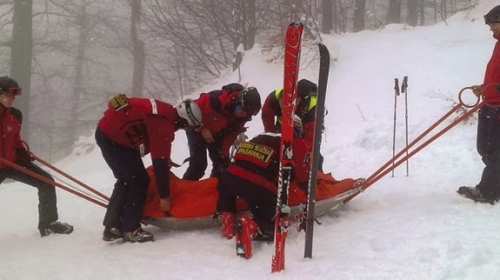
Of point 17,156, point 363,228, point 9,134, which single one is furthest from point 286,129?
point 17,156

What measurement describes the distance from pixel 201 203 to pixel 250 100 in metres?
1.04

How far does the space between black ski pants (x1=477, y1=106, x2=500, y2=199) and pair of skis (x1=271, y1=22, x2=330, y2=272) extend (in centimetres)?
185

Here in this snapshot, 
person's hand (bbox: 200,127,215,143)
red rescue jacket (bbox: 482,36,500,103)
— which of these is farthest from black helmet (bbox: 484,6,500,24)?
person's hand (bbox: 200,127,215,143)

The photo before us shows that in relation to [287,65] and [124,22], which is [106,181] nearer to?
[287,65]

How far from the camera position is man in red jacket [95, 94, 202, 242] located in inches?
168

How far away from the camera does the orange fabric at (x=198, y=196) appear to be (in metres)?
4.40

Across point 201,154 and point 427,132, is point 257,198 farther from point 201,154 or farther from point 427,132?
point 427,132

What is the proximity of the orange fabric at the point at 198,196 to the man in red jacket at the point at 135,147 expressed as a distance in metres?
0.12

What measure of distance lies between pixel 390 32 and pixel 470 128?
753cm

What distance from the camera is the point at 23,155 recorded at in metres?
5.00

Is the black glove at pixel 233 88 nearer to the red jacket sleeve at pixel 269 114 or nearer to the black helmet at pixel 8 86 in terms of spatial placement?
the red jacket sleeve at pixel 269 114

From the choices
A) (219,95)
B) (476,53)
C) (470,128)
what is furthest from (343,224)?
(476,53)

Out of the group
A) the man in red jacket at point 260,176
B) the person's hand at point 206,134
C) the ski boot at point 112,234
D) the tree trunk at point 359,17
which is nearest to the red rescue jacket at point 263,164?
the man in red jacket at point 260,176

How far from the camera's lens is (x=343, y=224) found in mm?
4254
